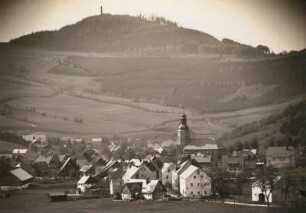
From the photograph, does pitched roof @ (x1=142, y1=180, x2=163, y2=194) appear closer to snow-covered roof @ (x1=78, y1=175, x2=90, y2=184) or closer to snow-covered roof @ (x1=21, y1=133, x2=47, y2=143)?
snow-covered roof @ (x1=78, y1=175, x2=90, y2=184)

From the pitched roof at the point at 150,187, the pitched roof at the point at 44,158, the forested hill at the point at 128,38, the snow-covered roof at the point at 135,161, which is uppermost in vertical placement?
the forested hill at the point at 128,38

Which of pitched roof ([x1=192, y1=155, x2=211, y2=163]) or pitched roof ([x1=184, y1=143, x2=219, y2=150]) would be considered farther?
pitched roof ([x1=192, y1=155, x2=211, y2=163])

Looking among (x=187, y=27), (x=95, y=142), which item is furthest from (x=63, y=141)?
(x=187, y=27)

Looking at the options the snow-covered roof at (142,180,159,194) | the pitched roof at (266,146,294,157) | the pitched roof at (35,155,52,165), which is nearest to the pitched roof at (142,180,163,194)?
the snow-covered roof at (142,180,159,194)

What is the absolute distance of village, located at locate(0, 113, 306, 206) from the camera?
10148 millimetres

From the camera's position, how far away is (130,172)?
10375mm

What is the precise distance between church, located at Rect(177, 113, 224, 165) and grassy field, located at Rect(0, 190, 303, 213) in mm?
803

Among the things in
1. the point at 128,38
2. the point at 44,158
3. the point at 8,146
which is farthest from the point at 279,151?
the point at 8,146

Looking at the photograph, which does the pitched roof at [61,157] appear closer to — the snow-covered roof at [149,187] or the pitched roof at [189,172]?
the snow-covered roof at [149,187]

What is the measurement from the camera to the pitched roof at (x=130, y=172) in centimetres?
1030

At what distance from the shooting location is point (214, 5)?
1045 cm

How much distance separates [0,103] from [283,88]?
185 inches

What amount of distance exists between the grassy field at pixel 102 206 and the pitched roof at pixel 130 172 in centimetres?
45

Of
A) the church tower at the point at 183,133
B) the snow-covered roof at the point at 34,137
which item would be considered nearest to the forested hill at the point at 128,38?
the church tower at the point at 183,133
